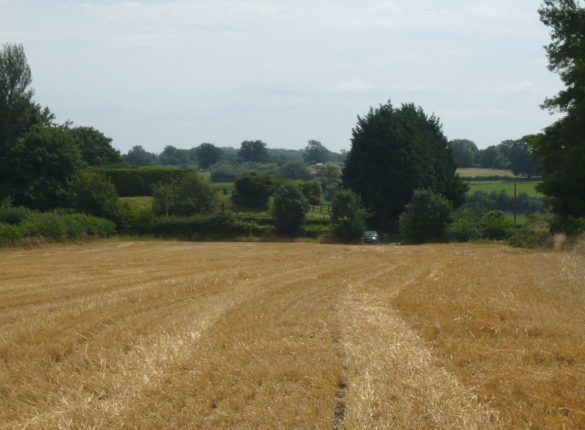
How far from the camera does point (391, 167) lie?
74.6 meters

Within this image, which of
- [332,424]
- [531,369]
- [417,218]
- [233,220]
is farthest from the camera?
[233,220]

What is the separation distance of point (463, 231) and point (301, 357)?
4727cm

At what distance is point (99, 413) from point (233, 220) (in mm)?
53205

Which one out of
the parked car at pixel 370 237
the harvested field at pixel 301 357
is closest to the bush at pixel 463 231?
the parked car at pixel 370 237

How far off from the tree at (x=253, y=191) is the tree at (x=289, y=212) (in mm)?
19956

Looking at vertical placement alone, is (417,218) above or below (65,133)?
below

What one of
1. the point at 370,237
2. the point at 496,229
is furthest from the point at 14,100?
the point at 496,229

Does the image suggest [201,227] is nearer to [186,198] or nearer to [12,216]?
[186,198]

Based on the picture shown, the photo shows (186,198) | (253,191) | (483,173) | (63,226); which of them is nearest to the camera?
(63,226)

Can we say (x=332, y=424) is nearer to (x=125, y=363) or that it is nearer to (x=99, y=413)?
(x=99, y=413)

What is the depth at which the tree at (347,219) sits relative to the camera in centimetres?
5906

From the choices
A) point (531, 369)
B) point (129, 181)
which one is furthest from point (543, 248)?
point (129, 181)

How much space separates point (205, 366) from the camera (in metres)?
8.72

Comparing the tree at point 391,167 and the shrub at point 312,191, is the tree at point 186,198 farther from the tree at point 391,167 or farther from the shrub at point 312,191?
the shrub at point 312,191
